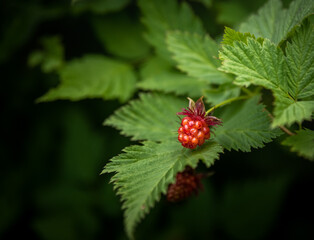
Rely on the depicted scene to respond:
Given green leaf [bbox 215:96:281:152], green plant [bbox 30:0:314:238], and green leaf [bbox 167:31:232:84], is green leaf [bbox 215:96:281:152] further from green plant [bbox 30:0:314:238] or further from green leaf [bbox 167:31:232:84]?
green leaf [bbox 167:31:232:84]

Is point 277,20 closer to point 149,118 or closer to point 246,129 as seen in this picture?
point 246,129

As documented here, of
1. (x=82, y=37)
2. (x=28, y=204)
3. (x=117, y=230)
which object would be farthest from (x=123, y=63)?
(x=28, y=204)

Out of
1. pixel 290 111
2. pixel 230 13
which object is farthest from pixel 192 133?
pixel 230 13

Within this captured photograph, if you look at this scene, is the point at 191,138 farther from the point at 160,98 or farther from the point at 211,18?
the point at 211,18

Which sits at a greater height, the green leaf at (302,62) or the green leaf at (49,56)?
the green leaf at (302,62)

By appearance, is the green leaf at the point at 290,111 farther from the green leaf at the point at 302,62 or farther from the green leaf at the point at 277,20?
the green leaf at the point at 277,20

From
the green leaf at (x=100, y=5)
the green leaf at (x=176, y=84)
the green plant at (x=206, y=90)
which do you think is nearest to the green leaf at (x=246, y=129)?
A: the green plant at (x=206, y=90)
